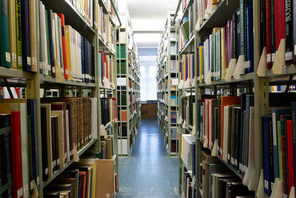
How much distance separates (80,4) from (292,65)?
4.59 ft

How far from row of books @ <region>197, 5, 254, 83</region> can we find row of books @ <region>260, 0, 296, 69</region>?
0.11 m

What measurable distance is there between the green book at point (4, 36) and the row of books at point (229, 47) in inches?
35.2

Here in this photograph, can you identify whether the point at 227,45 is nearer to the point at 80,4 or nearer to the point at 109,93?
the point at 80,4

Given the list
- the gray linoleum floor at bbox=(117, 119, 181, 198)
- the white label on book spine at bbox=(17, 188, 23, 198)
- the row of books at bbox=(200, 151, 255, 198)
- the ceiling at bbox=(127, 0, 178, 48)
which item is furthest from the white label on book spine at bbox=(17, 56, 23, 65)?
the ceiling at bbox=(127, 0, 178, 48)

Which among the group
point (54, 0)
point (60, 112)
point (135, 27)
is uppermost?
point (135, 27)

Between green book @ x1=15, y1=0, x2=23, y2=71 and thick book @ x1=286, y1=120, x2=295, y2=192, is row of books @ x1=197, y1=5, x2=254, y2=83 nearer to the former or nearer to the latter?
thick book @ x1=286, y1=120, x2=295, y2=192

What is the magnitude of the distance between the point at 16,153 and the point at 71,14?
1096 millimetres

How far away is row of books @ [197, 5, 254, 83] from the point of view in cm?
96

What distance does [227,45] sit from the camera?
1.23 meters

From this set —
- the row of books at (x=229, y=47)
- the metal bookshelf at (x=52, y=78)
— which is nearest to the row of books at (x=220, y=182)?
the row of books at (x=229, y=47)

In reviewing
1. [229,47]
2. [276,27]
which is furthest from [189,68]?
[276,27]

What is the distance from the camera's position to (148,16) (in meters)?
7.10

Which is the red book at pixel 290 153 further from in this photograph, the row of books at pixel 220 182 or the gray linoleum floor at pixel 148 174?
the gray linoleum floor at pixel 148 174

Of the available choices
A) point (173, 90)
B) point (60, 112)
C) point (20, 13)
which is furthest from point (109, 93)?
point (20, 13)
